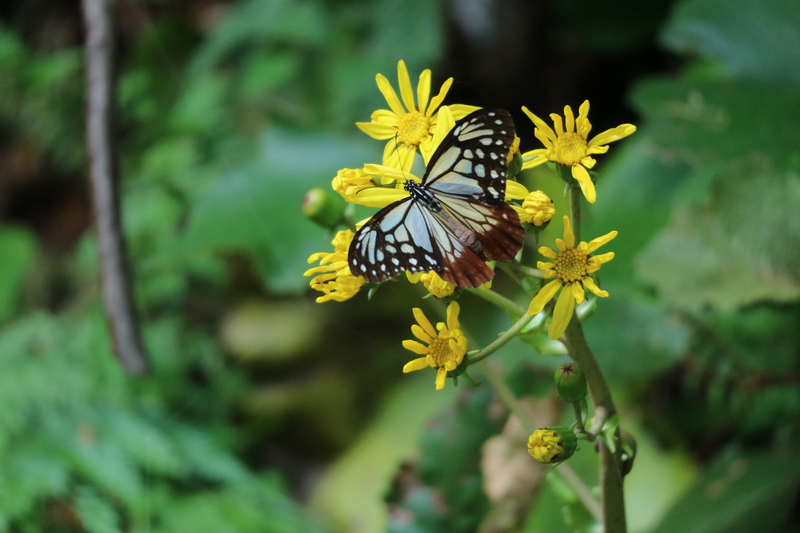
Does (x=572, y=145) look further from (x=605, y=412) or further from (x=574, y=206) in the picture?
(x=605, y=412)

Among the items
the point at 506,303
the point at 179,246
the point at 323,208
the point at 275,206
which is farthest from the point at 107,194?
the point at 506,303

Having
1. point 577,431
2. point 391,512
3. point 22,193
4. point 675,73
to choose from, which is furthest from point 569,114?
point 22,193

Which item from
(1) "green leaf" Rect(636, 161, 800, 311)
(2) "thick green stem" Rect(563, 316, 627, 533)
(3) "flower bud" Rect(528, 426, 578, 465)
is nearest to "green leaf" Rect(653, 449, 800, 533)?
(1) "green leaf" Rect(636, 161, 800, 311)

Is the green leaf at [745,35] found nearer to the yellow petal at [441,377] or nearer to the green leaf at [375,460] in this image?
the green leaf at [375,460]

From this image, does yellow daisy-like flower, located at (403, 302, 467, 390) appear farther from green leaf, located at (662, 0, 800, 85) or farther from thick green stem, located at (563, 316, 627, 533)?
green leaf, located at (662, 0, 800, 85)

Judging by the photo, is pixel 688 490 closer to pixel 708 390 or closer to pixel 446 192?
pixel 708 390
